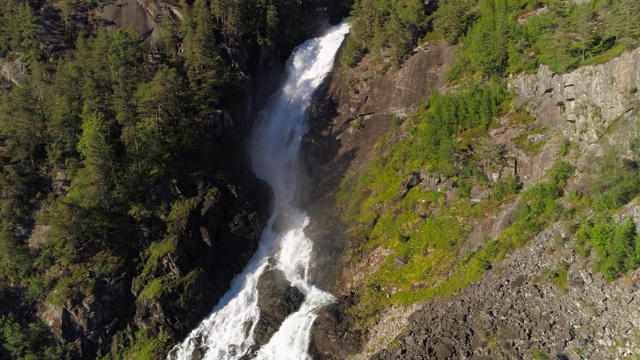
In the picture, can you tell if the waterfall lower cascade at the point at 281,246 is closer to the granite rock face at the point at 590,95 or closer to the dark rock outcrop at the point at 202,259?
→ the dark rock outcrop at the point at 202,259

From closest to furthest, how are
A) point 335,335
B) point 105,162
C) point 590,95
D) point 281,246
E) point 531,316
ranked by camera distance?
point 531,316
point 590,95
point 335,335
point 105,162
point 281,246

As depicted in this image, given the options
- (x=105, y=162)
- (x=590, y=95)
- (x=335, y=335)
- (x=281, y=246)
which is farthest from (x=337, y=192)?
(x=590, y=95)

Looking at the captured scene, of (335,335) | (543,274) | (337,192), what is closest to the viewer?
(543,274)

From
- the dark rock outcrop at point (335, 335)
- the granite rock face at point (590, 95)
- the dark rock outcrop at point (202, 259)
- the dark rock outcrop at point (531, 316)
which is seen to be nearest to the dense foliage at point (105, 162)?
the dark rock outcrop at point (202, 259)

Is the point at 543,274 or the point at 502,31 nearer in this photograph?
the point at 543,274

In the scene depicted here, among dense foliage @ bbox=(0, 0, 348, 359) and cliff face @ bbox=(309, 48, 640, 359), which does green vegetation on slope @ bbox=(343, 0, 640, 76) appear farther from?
dense foliage @ bbox=(0, 0, 348, 359)

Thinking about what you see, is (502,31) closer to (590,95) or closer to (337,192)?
(590,95)

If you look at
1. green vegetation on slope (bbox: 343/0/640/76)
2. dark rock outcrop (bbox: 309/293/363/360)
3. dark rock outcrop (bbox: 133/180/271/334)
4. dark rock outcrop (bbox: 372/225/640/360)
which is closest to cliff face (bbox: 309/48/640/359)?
dark rock outcrop (bbox: 372/225/640/360)
